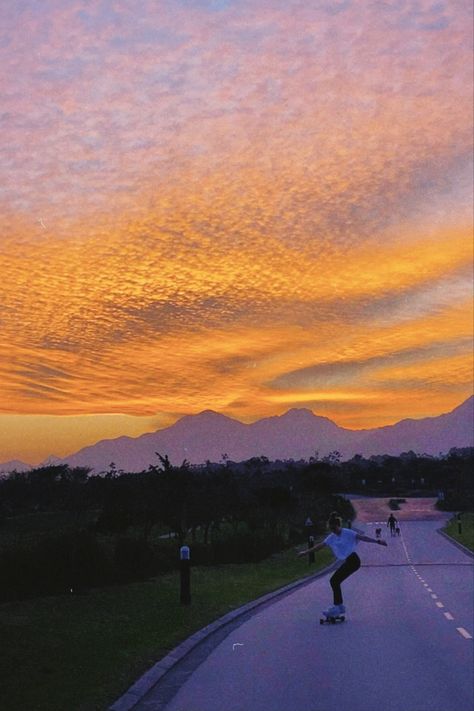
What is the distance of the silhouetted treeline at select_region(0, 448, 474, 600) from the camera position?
24.4 m

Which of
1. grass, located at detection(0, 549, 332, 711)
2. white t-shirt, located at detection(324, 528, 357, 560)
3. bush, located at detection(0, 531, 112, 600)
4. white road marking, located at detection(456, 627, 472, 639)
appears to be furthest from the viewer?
bush, located at detection(0, 531, 112, 600)

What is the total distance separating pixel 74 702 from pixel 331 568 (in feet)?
96.6

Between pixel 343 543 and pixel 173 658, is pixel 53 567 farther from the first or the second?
pixel 173 658

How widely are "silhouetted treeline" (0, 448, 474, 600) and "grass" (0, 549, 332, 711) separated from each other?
1.45 metres

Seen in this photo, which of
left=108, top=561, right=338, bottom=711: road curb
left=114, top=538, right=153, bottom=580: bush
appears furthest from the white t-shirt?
left=114, top=538, right=153, bottom=580: bush

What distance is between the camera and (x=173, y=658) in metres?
13.2

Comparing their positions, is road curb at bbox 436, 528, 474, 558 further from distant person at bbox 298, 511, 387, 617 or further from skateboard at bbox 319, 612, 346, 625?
distant person at bbox 298, 511, 387, 617

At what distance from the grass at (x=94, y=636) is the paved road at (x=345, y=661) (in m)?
0.83

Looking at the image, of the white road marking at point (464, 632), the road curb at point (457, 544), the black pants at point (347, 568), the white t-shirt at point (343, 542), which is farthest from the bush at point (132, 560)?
the road curb at point (457, 544)

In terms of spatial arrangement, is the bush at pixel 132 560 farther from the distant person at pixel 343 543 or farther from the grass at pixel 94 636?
the distant person at pixel 343 543

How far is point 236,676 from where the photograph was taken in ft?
38.5

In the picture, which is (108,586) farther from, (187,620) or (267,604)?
(187,620)

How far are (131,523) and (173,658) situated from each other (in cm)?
4081

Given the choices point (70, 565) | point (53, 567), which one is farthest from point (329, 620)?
point (70, 565)
